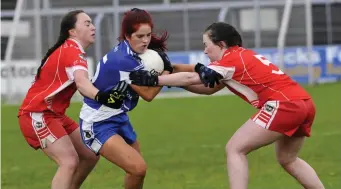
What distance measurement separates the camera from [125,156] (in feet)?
30.8

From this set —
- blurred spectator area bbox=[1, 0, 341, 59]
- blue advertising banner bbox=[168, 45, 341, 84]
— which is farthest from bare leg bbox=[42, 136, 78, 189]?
blurred spectator area bbox=[1, 0, 341, 59]

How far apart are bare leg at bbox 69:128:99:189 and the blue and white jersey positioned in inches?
28.4

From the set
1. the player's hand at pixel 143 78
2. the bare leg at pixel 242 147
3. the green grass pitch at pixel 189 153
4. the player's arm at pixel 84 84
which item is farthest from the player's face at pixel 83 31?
the green grass pitch at pixel 189 153

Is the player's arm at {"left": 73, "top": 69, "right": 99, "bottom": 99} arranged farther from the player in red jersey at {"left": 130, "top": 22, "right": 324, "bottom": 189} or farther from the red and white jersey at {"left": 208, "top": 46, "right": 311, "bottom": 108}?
the red and white jersey at {"left": 208, "top": 46, "right": 311, "bottom": 108}

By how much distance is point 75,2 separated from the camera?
39.9 m

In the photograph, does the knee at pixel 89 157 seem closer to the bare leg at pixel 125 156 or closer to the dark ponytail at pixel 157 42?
the bare leg at pixel 125 156

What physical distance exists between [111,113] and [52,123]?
2.68ft

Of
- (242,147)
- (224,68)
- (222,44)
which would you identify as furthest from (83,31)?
(242,147)

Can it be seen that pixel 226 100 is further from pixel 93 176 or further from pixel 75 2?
pixel 93 176

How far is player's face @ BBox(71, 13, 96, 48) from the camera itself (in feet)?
33.2

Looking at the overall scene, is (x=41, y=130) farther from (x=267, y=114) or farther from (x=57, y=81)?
(x=267, y=114)

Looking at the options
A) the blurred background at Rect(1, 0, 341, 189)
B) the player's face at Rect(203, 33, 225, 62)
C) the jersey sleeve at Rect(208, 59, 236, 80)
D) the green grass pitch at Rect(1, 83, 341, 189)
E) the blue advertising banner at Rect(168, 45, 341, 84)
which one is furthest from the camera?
the blue advertising banner at Rect(168, 45, 341, 84)

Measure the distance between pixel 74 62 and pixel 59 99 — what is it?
0.52 meters

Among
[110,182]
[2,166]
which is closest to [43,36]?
[2,166]
